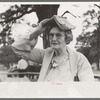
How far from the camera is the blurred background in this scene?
244 centimetres

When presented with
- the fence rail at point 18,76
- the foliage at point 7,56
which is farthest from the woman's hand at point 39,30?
the fence rail at point 18,76

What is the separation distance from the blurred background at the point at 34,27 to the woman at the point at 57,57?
5 cm

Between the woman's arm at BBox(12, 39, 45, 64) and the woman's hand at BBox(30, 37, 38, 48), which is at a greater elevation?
the woman's hand at BBox(30, 37, 38, 48)

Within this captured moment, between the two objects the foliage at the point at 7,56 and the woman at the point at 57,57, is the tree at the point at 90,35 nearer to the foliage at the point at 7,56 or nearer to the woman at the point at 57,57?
the woman at the point at 57,57

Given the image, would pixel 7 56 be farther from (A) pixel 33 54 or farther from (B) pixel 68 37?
(B) pixel 68 37

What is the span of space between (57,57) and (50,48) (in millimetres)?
115

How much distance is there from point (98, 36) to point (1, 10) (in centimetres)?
101

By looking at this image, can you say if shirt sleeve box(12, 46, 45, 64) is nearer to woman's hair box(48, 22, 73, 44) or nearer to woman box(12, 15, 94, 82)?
woman box(12, 15, 94, 82)

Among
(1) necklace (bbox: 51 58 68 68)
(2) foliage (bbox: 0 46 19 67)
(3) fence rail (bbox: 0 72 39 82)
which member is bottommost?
(3) fence rail (bbox: 0 72 39 82)

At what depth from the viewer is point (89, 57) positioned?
2.44m

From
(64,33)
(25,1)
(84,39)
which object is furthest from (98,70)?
(25,1)

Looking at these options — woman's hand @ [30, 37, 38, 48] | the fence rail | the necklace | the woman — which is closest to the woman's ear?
the woman

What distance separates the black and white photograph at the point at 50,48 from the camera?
242 centimetres

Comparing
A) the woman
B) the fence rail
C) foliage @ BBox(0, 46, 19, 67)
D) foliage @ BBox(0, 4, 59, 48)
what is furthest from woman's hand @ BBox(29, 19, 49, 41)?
the fence rail
